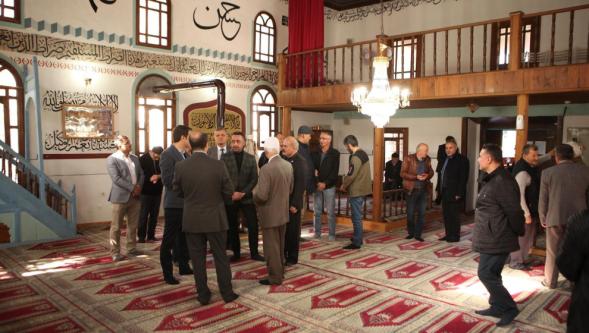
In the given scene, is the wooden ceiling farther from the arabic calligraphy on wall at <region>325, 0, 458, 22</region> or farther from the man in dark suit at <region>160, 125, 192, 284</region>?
the man in dark suit at <region>160, 125, 192, 284</region>

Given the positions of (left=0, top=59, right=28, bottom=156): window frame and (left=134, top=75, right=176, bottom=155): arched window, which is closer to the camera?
(left=0, top=59, right=28, bottom=156): window frame

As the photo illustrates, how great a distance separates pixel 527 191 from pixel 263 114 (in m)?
6.10

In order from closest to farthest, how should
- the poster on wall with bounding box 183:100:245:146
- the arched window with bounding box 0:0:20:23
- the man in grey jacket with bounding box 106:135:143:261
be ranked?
1. the man in grey jacket with bounding box 106:135:143:261
2. the arched window with bounding box 0:0:20:23
3. the poster on wall with bounding box 183:100:245:146

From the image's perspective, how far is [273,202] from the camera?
3.86 m

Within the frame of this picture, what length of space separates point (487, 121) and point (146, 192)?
275 inches

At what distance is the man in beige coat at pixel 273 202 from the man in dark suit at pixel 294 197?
49cm

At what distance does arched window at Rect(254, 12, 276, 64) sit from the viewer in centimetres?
948

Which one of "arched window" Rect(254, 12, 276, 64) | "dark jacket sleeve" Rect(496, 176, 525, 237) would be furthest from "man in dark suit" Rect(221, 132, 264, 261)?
"arched window" Rect(254, 12, 276, 64)

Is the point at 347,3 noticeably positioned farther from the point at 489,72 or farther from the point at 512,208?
the point at 512,208

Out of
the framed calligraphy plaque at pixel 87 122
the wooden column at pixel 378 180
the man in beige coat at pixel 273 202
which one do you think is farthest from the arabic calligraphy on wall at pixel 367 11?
the man in beige coat at pixel 273 202

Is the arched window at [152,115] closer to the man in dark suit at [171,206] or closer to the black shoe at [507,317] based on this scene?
the man in dark suit at [171,206]

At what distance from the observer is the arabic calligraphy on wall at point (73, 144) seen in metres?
6.62

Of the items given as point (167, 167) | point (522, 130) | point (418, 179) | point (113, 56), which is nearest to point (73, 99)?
A: point (113, 56)

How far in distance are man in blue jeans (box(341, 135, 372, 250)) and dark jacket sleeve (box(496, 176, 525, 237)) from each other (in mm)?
2499
